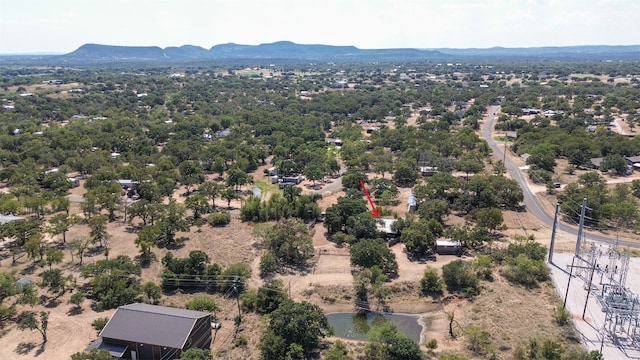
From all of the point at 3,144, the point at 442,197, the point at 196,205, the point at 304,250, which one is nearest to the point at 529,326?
the point at 304,250

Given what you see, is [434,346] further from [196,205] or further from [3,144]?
[3,144]

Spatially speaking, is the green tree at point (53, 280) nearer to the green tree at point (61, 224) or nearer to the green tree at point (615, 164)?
the green tree at point (61, 224)

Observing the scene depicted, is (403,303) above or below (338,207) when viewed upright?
below

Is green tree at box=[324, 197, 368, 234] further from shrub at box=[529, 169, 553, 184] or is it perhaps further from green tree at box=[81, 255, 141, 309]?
shrub at box=[529, 169, 553, 184]

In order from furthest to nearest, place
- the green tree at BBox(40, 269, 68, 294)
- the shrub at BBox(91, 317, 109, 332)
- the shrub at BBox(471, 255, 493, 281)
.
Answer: the shrub at BBox(471, 255, 493, 281) < the green tree at BBox(40, 269, 68, 294) < the shrub at BBox(91, 317, 109, 332)

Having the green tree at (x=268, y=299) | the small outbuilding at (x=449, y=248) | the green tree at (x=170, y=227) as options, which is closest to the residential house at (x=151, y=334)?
the green tree at (x=268, y=299)

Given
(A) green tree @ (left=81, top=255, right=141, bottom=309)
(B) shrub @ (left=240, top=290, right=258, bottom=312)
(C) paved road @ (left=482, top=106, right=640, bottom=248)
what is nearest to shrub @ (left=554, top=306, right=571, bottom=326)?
(C) paved road @ (left=482, top=106, right=640, bottom=248)
